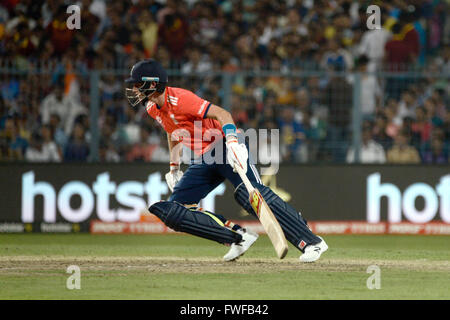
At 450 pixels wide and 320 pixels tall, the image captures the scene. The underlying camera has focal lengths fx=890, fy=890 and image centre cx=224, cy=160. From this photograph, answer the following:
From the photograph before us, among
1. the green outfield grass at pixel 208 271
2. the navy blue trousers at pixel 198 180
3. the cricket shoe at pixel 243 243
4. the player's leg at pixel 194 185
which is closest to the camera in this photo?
the green outfield grass at pixel 208 271

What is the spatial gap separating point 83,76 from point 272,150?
10.5ft

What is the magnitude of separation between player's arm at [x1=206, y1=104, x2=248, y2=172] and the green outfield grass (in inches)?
43.1

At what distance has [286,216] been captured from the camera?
903cm

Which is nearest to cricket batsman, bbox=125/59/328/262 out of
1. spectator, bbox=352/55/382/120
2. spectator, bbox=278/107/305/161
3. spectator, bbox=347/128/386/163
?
spectator, bbox=278/107/305/161

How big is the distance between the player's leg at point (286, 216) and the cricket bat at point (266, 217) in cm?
16

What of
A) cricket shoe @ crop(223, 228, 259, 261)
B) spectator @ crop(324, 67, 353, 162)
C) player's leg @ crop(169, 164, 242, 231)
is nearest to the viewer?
player's leg @ crop(169, 164, 242, 231)

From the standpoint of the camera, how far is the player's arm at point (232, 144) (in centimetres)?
862

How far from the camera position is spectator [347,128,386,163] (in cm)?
1412

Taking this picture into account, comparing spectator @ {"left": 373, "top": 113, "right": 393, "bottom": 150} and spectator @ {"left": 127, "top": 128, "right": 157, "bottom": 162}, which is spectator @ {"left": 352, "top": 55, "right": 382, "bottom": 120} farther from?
spectator @ {"left": 127, "top": 128, "right": 157, "bottom": 162}

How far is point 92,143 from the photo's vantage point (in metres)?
14.2

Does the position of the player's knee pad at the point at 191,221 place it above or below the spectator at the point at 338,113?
below

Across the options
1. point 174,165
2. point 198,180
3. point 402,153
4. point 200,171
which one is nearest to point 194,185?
point 198,180

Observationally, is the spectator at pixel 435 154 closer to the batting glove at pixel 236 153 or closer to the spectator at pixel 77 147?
the spectator at pixel 77 147

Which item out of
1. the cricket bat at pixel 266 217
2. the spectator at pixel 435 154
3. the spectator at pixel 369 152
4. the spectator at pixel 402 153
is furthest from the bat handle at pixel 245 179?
the spectator at pixel 435 154
